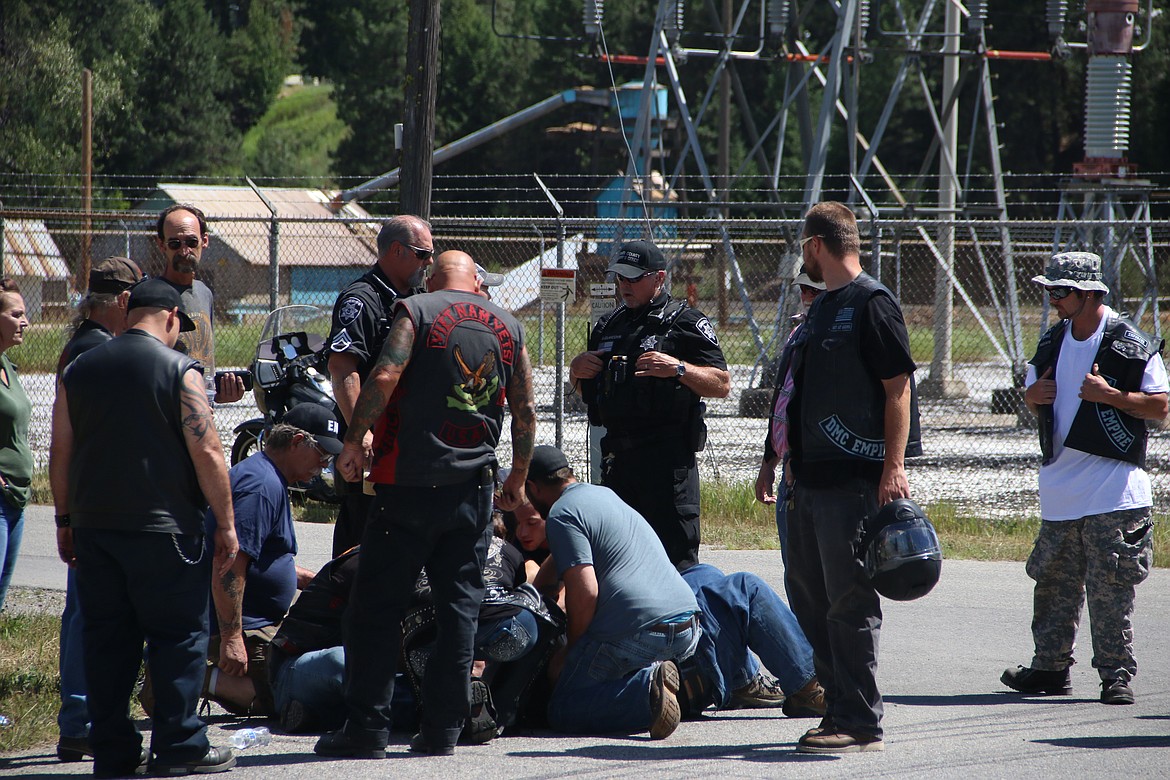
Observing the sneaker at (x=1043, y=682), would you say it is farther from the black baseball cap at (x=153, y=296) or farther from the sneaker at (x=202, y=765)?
the black baseball cap at (x=153, y=296)

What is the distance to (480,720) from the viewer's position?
16.0 ft

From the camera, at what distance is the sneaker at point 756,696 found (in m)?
5.56

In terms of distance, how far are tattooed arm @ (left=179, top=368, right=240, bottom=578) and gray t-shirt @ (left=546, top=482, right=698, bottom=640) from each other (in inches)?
54.6

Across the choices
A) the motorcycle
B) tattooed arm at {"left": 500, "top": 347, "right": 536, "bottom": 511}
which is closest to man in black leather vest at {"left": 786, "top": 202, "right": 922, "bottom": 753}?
tattooed arm at {"left": 500, "top": 347, "right": 536, "bottom": 511}

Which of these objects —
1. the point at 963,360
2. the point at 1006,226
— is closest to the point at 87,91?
the point at 963,360

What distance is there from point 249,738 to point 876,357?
112 inches

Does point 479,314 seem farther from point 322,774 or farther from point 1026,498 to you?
point 1026,498

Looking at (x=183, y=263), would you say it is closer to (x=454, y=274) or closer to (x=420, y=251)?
(x=420, y=251)

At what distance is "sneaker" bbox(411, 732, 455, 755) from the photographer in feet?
15.4

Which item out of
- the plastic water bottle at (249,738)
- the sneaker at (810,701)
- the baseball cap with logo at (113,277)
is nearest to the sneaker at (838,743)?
the sneaker at (810,701)

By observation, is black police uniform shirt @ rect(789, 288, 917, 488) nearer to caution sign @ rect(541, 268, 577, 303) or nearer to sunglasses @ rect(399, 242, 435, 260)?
sunglasses @ rect(399, 242, 435, 260)

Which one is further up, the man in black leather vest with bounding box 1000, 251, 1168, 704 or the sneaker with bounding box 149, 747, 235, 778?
the man in black leather vest with bounding box 1000, 251, 1168, 704

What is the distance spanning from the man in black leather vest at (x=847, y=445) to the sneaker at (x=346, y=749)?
1627 mm

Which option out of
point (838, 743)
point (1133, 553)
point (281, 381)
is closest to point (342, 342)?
point (838, 743)
